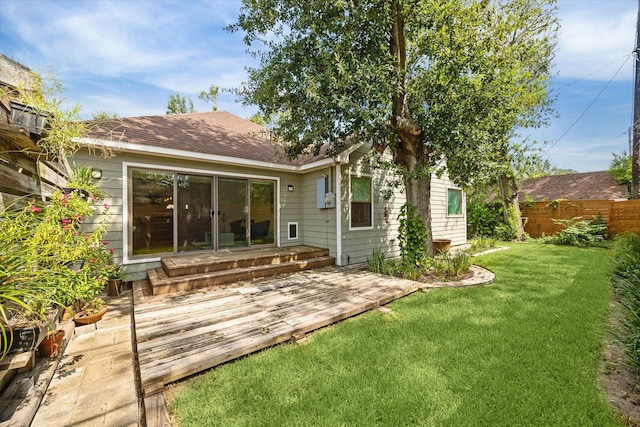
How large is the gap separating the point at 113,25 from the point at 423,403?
809cm

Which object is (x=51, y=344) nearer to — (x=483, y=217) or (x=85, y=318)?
(x=85, y=318)

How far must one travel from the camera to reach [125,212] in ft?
17.0

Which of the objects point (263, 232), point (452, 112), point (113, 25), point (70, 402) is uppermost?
point (113, 25)

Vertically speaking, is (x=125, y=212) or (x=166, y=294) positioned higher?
(x=125, y=212)

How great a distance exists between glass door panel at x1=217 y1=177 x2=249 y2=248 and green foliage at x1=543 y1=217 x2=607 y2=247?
1133 centimetres

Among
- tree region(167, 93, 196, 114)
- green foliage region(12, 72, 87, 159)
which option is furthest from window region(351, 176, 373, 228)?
tree region(167, 93, 196, 114)

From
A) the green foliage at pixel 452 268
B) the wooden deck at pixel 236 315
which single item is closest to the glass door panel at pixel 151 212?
the wooden deck at pixel 236 315

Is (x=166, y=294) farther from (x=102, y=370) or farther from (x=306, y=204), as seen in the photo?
(x=306, y=204)

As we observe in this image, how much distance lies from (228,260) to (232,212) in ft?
4.97

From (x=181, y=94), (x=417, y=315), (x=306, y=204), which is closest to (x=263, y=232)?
(x=306, y=204)

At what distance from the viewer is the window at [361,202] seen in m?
7.04

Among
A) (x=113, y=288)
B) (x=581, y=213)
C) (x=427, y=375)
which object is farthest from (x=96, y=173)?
(x=581, y=213)

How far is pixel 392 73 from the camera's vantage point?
203 inches

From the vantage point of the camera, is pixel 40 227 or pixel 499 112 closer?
pixel 40 227
